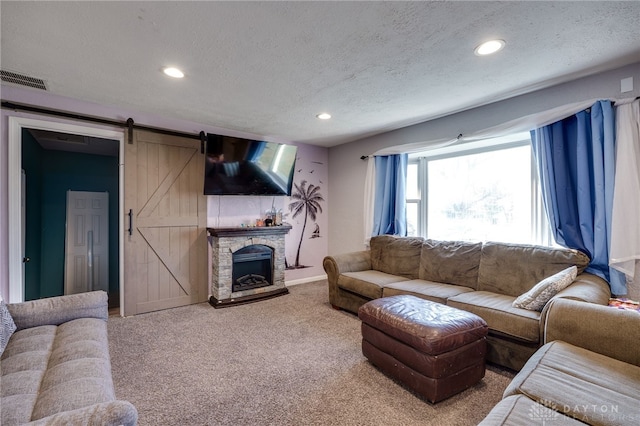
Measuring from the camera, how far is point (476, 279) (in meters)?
2.91

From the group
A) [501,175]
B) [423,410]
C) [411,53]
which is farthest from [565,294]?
[411,53]

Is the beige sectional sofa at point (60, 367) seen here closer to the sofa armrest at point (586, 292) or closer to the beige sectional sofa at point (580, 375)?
the beige sectional sofa at point (580, 375)

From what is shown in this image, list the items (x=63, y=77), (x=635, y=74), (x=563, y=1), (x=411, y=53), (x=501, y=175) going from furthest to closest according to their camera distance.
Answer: (x=501, y=175) < (x=63, y=77) < (x=635, y=74) < (x=411, y=53) < (x=563, y=1)

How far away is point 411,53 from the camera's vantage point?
205 centimetres

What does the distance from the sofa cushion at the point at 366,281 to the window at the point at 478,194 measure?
104 cm

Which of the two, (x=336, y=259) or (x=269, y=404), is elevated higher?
(x=336, y=259)

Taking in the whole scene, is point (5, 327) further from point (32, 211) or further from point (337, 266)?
point (32, 211)

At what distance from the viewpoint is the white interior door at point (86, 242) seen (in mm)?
4484

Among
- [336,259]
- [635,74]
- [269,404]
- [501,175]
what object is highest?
[635,74]

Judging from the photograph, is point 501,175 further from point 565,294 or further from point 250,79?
point 250,79

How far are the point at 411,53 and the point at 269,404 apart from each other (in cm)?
259

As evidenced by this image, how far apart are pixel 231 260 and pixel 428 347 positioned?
9.21 feet

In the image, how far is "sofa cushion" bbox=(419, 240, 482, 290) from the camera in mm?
2965

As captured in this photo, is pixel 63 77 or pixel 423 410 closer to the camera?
pixel 423 410
